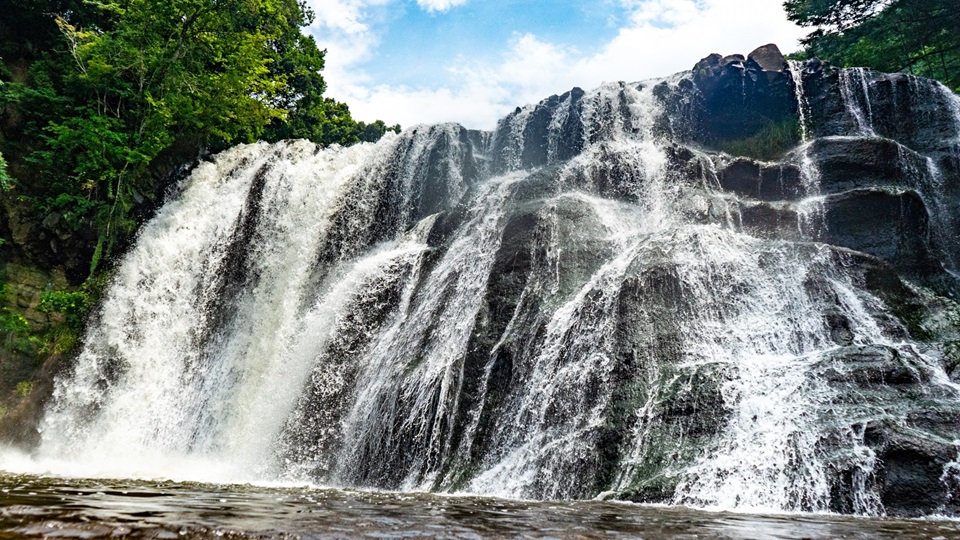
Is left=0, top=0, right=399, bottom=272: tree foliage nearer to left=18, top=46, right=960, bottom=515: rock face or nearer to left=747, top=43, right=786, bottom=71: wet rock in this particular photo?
left=18, top=46, right=960, bottom=515: rock face

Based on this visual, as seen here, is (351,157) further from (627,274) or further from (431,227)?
(627,274)

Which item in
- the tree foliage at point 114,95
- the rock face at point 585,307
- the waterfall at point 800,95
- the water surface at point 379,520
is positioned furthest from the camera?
the waterfall at point 800,95

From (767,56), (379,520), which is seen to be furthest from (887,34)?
(379,520)

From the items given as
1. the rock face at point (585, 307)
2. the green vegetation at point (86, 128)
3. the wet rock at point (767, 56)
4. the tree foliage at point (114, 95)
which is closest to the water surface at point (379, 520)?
the rock face at point (585, 307)

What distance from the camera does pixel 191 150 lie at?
20.6m

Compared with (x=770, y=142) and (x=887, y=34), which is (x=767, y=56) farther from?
(x=887, y=34)

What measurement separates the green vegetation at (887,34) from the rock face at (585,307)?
4.88 m

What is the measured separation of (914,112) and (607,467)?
47.4 ft

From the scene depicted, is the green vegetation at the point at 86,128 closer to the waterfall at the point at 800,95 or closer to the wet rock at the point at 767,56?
the wet rock at the point at 767,56

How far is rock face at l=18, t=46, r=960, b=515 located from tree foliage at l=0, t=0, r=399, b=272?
1552mm

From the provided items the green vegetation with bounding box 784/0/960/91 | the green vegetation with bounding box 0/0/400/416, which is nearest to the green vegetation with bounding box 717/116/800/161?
the green vegetation with bounding box 784/0/960/91

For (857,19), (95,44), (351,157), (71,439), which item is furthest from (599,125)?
(71,439)

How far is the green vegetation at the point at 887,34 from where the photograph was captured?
19453 millimetres

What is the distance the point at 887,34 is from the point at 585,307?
1865 cm
